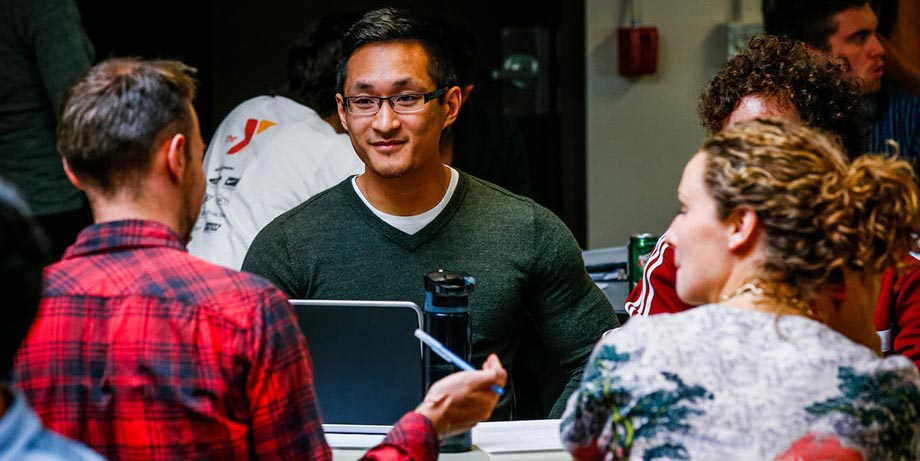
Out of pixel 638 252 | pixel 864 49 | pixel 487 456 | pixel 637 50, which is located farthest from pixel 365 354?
pixel 637 50

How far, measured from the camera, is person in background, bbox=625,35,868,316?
1.90 m

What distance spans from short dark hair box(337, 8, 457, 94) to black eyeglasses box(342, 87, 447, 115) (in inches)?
2.5

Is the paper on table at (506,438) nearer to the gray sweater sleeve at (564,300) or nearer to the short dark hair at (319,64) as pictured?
the gray sweater sleeve at (564,300)

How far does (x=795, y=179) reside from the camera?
4.19 feet

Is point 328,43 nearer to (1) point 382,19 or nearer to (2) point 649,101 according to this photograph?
(1) point 382,19

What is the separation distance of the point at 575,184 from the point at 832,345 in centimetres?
346

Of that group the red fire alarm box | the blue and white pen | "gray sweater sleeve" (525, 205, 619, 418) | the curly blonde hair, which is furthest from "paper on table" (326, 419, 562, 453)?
the red fire alarm box

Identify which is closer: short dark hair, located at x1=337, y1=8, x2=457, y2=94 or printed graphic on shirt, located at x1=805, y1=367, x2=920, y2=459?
printed graphic on shirt, located at x1=805, y1=367, x2=920, y2=459

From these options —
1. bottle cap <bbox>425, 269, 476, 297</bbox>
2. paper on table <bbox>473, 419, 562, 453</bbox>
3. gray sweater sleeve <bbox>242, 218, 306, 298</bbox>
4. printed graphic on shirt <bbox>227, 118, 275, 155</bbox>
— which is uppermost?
printed graphic on shirt <bbox>227, 118, 275, 155</bbox>

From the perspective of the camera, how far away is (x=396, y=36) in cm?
220

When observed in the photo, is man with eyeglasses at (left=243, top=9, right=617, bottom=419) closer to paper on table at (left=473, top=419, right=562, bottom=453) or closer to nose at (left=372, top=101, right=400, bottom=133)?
nose at (left=372, top=101, right=400, bottom=133)

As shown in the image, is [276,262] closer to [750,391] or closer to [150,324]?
[150,324]

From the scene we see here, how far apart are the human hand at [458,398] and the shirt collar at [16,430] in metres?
0.58

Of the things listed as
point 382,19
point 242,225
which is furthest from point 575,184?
point 382,19
